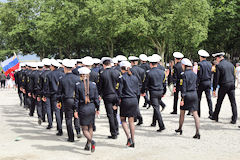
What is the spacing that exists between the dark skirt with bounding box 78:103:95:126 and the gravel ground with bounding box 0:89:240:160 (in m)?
0.69

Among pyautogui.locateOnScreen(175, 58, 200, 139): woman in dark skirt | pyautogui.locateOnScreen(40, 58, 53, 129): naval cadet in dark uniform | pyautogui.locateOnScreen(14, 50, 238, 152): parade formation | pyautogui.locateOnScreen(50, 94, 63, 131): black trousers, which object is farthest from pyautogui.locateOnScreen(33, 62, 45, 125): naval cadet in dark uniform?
pyautogui.locateOnScreen(175, 58, 200, 139): woman in dark skirt

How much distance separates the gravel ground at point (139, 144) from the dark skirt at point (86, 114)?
69 cm

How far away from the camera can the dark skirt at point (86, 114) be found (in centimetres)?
777

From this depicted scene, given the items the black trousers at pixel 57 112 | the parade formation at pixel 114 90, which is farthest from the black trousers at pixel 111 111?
the black trousers at pixel 57 112

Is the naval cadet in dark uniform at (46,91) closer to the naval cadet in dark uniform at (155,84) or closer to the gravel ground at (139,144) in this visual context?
the gravel ground at (139,144)

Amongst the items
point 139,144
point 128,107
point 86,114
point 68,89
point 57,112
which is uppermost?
point 68,89

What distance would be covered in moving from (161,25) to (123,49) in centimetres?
1655

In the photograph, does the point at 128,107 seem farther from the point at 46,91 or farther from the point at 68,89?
the point at 46,91

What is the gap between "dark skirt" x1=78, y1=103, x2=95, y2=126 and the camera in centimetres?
777

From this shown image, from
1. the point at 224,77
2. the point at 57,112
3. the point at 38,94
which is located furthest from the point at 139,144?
the point at 38,94

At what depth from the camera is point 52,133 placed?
1053cm

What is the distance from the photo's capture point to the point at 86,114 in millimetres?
7801

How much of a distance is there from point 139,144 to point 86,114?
5.23ft

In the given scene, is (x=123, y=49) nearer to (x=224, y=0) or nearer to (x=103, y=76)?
(x=224, y=0)
